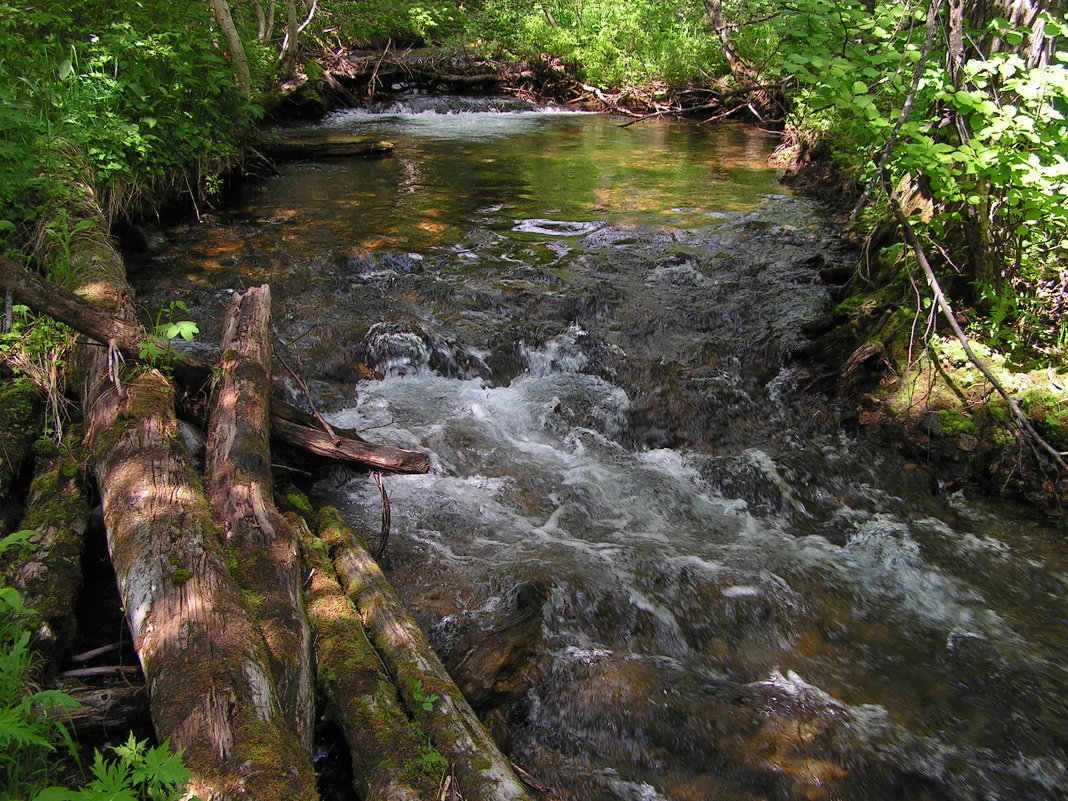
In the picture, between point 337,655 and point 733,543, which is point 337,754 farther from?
point 733,543

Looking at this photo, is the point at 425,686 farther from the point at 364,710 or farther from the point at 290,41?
the point at 290,41

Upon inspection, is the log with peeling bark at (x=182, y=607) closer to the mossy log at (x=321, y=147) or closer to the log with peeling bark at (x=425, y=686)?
the log with peeling bark at (x=425, y=686)

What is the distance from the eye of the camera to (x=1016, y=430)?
4.56 meters

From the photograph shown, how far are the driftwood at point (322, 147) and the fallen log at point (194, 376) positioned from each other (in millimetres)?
8898

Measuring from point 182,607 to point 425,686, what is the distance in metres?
0.92

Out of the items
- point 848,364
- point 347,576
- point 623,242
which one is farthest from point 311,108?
point 347,576

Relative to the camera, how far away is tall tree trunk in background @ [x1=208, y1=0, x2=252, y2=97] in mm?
10062

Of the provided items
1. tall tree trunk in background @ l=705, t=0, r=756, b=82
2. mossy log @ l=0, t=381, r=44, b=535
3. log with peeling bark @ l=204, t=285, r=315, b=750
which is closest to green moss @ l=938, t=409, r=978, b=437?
log with peeling bark @ l=204, t=285, r=315, b=750

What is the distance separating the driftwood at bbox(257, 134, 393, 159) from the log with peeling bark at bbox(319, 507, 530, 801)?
10.6 m

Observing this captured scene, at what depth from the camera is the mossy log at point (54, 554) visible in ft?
8.38

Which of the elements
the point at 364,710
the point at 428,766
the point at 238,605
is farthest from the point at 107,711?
the point at 428,766

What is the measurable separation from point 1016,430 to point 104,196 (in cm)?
Result: 867

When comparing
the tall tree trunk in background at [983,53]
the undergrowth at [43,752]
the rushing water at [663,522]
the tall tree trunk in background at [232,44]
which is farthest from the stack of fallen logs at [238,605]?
the tall tree trunk in background at [232,44]

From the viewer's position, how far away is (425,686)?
2.50m
